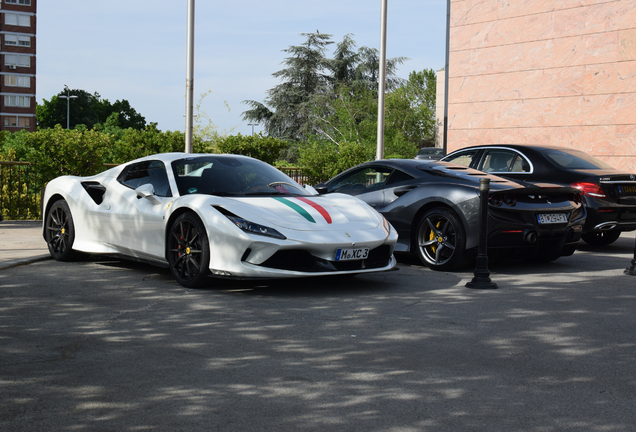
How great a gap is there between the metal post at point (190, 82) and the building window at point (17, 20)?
84.5 m

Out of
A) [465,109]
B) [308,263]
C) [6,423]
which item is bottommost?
[6,423]

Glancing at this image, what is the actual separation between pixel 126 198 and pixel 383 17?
12.5m

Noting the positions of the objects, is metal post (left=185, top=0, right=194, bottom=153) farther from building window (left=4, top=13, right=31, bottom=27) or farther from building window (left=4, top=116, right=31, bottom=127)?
building window (left=4, top=13, right=31, bottom=27)

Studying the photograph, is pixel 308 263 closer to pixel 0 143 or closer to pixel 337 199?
pixel 337 199

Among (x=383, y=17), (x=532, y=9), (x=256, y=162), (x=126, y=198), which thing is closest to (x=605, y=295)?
(x=256, y=162)

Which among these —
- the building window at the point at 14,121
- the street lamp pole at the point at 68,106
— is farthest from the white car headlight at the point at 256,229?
the street lamp pole at the point at 68,106

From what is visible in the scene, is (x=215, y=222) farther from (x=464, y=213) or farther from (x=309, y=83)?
(x=309, y=83)

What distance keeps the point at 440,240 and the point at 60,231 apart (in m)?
4.49

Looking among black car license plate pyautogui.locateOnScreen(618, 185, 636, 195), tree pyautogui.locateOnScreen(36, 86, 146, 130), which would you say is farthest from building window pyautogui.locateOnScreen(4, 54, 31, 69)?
black car license plate pyautogui.locateOnScreen(618, 185, 636, 195)

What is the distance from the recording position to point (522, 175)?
10219 millimetres

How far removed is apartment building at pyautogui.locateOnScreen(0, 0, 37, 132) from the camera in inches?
3477

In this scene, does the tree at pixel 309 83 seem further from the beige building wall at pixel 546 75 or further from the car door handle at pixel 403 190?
the car door handle at pixel 403 190

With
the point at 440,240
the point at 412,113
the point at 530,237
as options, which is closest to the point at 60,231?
the point at 440,240

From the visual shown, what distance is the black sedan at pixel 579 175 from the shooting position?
9.69 meters
